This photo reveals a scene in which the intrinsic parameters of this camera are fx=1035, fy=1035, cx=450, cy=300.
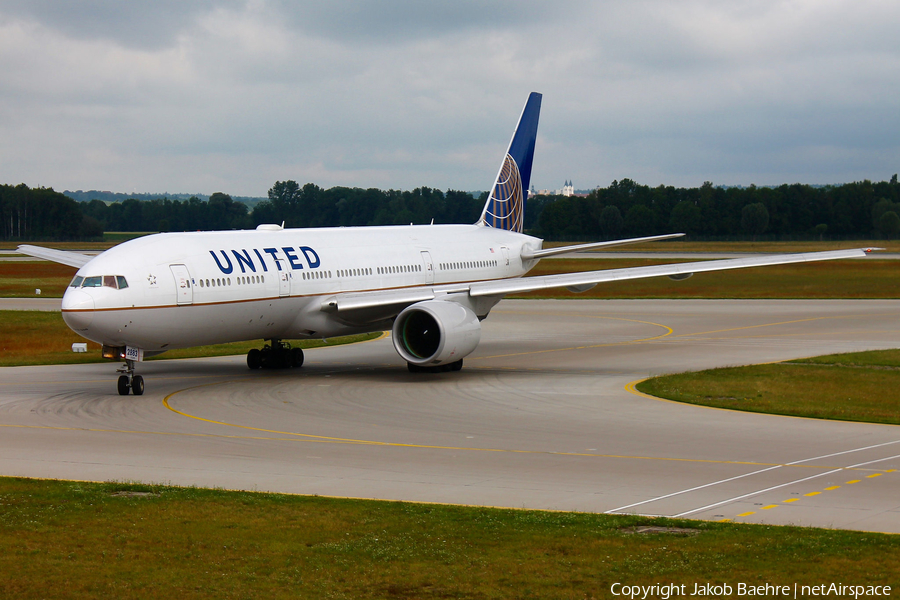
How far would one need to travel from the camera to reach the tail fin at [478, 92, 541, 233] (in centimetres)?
4712

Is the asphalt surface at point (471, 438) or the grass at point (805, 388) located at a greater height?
the grass at point (805, 388)

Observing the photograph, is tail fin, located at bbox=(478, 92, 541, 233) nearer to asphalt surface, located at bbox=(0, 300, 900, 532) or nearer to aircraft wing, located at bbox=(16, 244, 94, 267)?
asphalt surface, located at bbox=(0, 300, 900, 532)

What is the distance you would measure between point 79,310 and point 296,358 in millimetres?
9925

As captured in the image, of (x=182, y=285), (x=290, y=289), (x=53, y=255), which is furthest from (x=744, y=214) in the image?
(x=182, y=285)

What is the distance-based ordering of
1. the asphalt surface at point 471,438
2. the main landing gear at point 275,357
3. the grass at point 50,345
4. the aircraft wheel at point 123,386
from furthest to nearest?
the grass at point 50,345, the main landing gear at point 275,357, the aircraft wheel at point 123,386, the asphalt surface at point 471,438

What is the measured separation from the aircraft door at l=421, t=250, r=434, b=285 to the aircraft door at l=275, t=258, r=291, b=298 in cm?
767

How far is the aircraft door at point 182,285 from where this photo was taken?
92.1 ft

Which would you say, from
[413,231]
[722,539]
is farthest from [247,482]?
[413,231]

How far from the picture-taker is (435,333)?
32.6 m

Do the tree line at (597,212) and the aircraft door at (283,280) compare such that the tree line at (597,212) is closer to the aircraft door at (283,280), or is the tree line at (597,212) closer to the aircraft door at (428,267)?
the aircraft door at (428,267)

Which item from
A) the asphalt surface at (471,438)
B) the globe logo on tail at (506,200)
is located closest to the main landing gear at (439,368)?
the asphalt surface at (471,438)

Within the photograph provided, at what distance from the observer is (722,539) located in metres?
13.7

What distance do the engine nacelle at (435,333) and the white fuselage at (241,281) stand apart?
1.76 meters

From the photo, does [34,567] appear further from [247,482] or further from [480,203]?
Result: [480,203]
